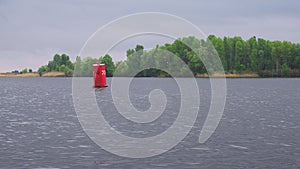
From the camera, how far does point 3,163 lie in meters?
27.3

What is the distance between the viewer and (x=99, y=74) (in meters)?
135

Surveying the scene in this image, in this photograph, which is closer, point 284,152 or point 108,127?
point 284,152

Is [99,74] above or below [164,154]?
above

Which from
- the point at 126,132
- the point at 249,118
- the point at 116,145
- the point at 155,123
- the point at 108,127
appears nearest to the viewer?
the point at 116,145

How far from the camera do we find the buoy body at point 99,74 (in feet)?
420

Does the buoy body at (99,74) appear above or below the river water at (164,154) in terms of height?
above

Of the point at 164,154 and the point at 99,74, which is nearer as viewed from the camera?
the point at 164,154

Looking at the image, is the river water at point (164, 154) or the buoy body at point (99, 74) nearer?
the river water at point (164, 154)

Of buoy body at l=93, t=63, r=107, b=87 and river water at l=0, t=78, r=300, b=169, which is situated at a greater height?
buoy body at l=93, t=63, r=107, b=87

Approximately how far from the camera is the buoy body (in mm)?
127938

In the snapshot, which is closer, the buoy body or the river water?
the river water

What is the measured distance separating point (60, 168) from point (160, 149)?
8.56 m

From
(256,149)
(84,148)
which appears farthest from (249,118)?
(84,148)

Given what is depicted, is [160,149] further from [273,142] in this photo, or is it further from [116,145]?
[273,142]
